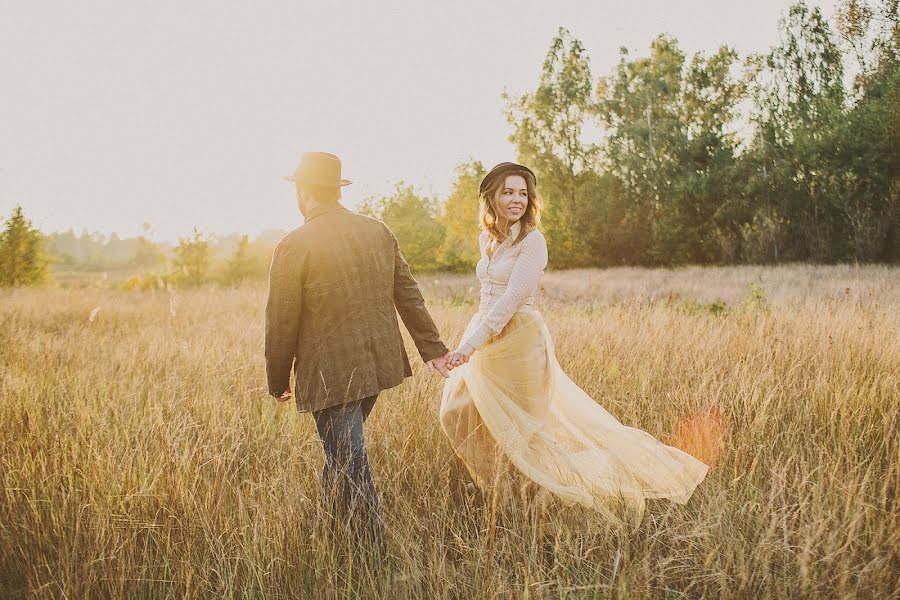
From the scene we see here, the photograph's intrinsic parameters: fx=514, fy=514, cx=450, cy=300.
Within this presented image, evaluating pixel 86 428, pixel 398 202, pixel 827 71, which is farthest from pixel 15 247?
pixel 827 71

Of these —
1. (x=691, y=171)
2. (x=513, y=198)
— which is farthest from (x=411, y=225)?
(x=513, y=198)

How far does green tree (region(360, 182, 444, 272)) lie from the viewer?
31.4m

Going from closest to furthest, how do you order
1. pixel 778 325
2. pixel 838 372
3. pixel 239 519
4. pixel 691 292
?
pixel 239 519 < pixel 838 372 < pixel 778 325 < pixel 691 292

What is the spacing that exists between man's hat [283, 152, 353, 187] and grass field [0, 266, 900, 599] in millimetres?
1467

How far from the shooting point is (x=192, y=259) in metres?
18.9

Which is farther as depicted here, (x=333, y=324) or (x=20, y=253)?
(x=20, y=253)

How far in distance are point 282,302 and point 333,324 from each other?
0.25 meters

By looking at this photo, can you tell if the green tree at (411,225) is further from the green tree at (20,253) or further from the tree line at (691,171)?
the green tree at (20,253)

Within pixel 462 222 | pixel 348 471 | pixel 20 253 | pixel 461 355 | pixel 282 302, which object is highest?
pixel 462 222

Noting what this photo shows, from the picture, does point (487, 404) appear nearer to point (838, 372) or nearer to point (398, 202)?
point (838, 372)

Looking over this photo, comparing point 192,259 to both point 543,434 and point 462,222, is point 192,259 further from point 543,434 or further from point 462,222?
point 543,434

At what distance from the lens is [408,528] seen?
8.20ft

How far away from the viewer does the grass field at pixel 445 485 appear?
206cm

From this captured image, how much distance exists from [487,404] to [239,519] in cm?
133
